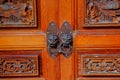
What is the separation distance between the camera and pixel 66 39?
2.97ft

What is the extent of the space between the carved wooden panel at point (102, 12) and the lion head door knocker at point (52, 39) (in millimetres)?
125

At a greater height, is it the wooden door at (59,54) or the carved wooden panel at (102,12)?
the carved wooden panel at (102,12)

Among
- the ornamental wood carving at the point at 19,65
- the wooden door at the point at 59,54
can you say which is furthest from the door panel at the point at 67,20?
the ornamental wood carving at the point at 19,65

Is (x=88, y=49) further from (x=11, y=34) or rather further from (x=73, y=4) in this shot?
(x=11, y=34)

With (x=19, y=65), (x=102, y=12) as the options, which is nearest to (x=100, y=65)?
(x=102, y=12)

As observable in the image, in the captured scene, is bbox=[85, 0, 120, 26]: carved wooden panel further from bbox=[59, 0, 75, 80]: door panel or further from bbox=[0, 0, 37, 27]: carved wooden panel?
bbox=[0, 0, 37, 27]: carved wooden panel

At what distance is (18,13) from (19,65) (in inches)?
8.0

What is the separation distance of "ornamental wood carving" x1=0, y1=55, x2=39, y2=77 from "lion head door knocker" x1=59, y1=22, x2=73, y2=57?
11 cm

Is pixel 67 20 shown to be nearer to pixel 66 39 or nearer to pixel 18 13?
pixel 66 39

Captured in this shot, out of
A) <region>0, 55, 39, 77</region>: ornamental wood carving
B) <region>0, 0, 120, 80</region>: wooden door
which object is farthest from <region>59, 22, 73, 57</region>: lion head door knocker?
<region>0, 55, 39, 77</region>: ornamental wood carving

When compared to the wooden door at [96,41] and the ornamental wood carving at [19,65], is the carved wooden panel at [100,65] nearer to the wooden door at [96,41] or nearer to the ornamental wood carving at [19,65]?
the wooden door at [96,41]

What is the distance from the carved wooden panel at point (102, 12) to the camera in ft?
2.92

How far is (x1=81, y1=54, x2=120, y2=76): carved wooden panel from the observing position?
91 centimetres

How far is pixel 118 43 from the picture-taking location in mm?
909
